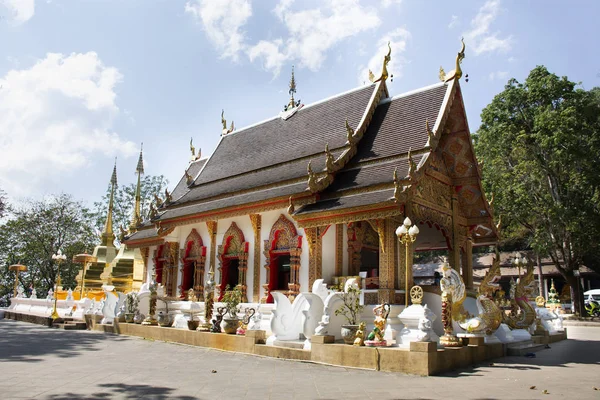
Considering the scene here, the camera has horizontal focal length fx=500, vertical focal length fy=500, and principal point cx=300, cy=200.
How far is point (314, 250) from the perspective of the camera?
1165cm

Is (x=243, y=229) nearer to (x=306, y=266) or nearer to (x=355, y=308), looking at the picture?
(x=306, y=266)

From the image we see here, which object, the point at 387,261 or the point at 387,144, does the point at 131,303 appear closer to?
the point at 387,261

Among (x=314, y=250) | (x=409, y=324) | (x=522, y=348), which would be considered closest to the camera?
(x=409, y=324)

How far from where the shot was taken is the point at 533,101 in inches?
1035

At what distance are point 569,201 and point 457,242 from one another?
15059 millimetres

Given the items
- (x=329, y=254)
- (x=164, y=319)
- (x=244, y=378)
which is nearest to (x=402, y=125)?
(x=329, y=254)

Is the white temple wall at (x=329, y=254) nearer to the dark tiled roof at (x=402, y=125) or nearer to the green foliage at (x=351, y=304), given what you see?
the green foliage at (x=351, y=304)

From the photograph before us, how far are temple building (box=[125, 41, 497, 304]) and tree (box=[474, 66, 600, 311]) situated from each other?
12.0 metres

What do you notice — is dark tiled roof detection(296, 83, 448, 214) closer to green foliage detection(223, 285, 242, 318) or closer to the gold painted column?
the gold painted column

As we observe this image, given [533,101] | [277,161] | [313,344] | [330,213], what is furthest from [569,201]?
[313,344]

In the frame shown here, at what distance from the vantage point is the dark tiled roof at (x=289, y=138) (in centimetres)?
1400

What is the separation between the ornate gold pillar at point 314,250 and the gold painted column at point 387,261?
168cm

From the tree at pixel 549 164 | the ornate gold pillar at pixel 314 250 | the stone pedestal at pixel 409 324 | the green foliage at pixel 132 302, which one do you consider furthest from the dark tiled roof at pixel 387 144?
the tree at pixel 549 164

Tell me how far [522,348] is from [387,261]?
3.40 meters
